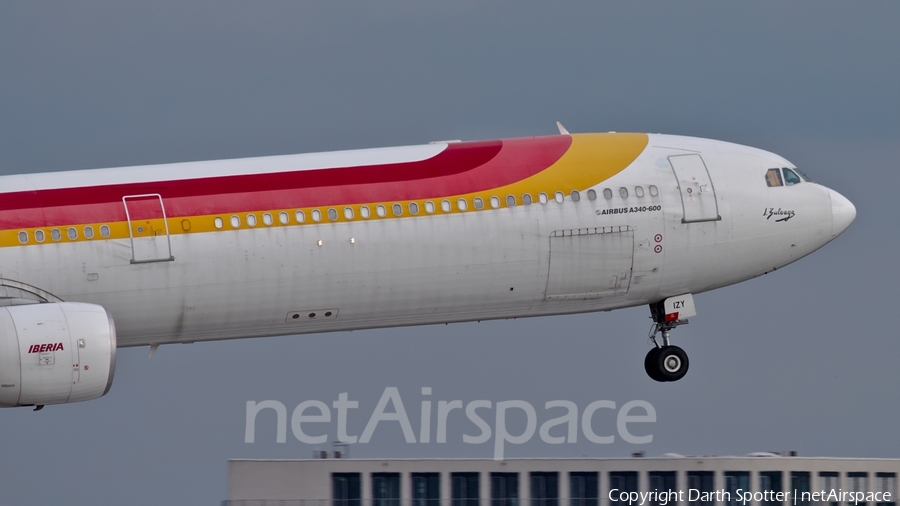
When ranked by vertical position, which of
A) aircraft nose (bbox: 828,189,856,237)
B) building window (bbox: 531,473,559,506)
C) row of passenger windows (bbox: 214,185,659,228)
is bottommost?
building window (bbox: 531,473,559,506)

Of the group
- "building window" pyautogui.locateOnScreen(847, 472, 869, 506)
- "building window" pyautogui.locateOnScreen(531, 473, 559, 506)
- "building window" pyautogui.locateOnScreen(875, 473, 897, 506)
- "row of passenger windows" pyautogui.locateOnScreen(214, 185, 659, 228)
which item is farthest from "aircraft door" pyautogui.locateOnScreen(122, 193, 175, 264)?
"building window" pyautogui.locateOnScreen(875, 473, 897, 506)

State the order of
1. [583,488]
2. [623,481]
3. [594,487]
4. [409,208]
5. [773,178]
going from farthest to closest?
[583,488]
[594,487]
[623,481]
[773,178]
[409,208]

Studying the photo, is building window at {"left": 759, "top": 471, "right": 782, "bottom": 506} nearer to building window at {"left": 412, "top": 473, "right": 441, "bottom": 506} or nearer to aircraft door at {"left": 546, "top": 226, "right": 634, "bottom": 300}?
building window at {"left": 412, "top": 473, "right": 441, "bottom": 506}

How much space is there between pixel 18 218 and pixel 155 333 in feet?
12.8

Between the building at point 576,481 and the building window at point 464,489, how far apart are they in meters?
0.03

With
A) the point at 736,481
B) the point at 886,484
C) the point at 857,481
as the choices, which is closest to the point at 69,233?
the point at 736,481

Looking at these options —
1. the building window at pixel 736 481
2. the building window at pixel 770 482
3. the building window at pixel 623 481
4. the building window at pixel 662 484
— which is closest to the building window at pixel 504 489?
the building window at pixel 623 481

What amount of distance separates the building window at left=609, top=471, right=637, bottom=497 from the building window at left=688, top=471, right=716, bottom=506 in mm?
1909

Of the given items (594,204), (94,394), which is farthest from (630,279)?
(94,394)

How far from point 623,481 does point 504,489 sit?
4249mm

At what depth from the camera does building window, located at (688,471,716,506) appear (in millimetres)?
60562

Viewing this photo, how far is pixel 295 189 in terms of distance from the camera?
129ft

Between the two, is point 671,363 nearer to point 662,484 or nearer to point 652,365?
point 652,365

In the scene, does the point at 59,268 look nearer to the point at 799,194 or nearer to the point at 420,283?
the point at 420,283
